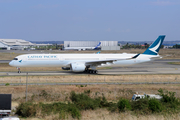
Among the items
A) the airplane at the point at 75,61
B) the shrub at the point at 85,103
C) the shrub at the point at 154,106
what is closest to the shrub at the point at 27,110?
the shrub at the point at 85,103

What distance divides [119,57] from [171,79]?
12.1m

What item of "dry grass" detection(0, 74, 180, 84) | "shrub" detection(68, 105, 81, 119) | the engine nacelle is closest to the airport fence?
"dry grass" detection(0, 74, 180, 84)

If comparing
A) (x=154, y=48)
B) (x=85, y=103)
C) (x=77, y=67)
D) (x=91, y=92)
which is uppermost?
(x=154, y=48)

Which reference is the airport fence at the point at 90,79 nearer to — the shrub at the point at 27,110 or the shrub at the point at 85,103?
the shrub at the point at 85,103

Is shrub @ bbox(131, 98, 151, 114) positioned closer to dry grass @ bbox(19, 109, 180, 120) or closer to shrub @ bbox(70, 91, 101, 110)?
dry grass @ bbox(19, 109, 180, 120)

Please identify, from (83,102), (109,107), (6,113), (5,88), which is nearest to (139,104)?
(109,107)

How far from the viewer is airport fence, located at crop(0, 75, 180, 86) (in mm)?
40188

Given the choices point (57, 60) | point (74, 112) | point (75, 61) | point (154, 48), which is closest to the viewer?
point (74, 112)

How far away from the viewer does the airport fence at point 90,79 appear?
4019cm

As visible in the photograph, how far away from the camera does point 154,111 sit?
2422cm

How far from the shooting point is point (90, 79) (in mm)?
43219

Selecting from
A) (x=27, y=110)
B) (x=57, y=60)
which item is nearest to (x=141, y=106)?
(x=27, y=110)

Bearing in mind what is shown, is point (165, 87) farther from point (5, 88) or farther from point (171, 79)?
point (5, 88)

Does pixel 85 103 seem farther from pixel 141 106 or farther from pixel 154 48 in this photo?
pixel 154 48
